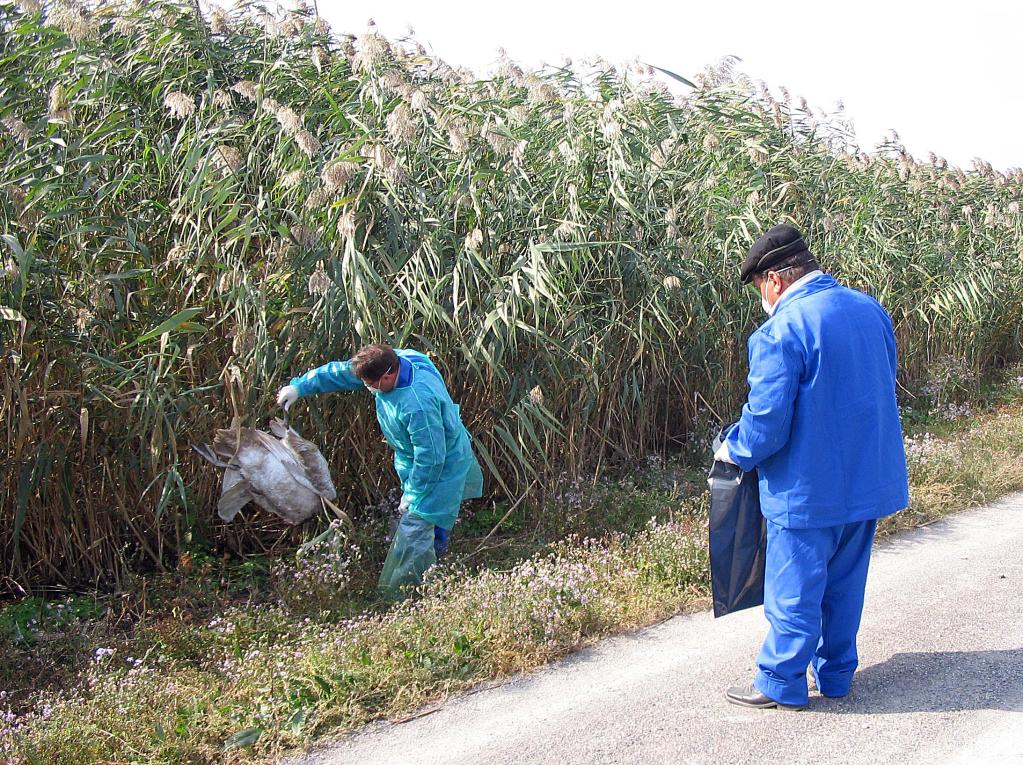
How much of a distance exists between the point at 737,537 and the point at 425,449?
5.28 ft

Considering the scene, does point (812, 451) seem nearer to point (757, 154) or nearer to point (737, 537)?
point (737, 537)

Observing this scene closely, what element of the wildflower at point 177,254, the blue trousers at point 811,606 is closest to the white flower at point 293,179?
the wildflower at point 177,254

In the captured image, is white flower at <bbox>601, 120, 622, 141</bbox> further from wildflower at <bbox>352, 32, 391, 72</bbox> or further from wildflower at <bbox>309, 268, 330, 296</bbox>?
wildflower at <bbox>309, 268, 330, 296</bbox>

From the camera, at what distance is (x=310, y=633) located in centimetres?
428

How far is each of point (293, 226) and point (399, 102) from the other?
117 cm

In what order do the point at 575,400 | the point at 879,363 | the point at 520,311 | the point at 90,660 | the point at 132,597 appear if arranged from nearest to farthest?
the point at 879,363, the point at 90,660, the point at 132,597, the point at 520,311, the point at 575,400

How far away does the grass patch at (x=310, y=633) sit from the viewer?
3477mm

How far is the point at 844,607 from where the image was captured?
11.7ft

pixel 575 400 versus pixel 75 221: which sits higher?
pixel 75 221

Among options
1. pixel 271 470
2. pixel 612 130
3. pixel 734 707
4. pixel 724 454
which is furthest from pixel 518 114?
pixel 734 707

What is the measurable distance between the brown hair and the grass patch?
3.00 ft

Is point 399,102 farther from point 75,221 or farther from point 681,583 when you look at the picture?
point 681,583

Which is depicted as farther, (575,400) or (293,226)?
(575,400)

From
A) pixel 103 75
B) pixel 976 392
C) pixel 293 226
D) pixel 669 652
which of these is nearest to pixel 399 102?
pixel 293 226
